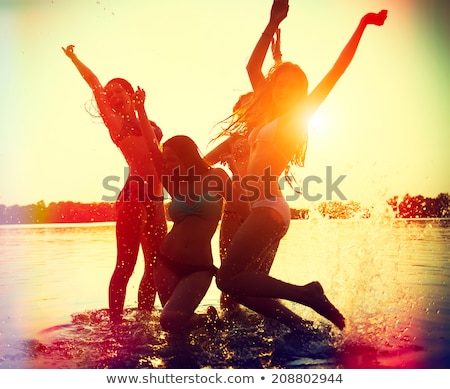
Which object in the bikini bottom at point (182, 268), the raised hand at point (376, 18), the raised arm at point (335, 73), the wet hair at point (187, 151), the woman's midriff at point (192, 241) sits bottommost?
the bikini bottom at point (182, 268)

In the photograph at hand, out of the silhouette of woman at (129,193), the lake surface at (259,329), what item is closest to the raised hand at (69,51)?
the silhouette of woman at (129,193)

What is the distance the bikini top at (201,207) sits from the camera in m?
4.63

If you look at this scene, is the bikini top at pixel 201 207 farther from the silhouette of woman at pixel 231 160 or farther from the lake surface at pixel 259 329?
the lake surface at pixel 259 329

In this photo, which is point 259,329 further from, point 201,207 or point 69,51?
point 69,51

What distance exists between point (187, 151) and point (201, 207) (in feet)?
1.63

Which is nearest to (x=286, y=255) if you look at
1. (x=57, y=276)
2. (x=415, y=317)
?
(x=57, y=276)

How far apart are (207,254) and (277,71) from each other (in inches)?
64.4

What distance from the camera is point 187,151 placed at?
185 inches

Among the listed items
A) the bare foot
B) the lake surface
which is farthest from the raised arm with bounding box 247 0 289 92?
the lake surface

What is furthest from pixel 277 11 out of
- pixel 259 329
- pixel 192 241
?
pixel 259 329

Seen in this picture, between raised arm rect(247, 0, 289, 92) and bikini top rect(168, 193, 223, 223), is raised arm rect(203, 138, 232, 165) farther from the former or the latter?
raised arm rect(247, 0, 289, 92)

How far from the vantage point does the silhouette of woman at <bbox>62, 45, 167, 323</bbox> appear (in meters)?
5.32

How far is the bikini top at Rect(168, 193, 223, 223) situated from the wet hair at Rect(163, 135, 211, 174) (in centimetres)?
26

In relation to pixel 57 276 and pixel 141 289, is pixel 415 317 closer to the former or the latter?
pixel 141 289
